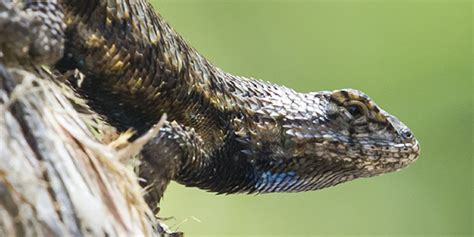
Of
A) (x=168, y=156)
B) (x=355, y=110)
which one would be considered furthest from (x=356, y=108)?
(x=168, y=156)

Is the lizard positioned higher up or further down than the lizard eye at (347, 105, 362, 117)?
further down

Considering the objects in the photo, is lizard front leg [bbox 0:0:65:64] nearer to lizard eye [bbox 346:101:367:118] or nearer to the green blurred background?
lizard eye [bbox 346:101:367:118]

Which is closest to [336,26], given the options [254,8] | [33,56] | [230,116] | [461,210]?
[254,8]

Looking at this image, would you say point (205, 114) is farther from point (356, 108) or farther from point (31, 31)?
point (31, 31)

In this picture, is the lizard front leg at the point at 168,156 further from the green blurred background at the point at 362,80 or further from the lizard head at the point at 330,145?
the green blurred background at the point at 362,80

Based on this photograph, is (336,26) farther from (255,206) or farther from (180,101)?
(180,101)

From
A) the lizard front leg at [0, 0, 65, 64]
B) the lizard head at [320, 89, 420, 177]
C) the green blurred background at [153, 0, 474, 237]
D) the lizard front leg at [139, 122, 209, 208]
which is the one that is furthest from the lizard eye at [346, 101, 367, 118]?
the green blurred background at [153, 0, 474, 237]
